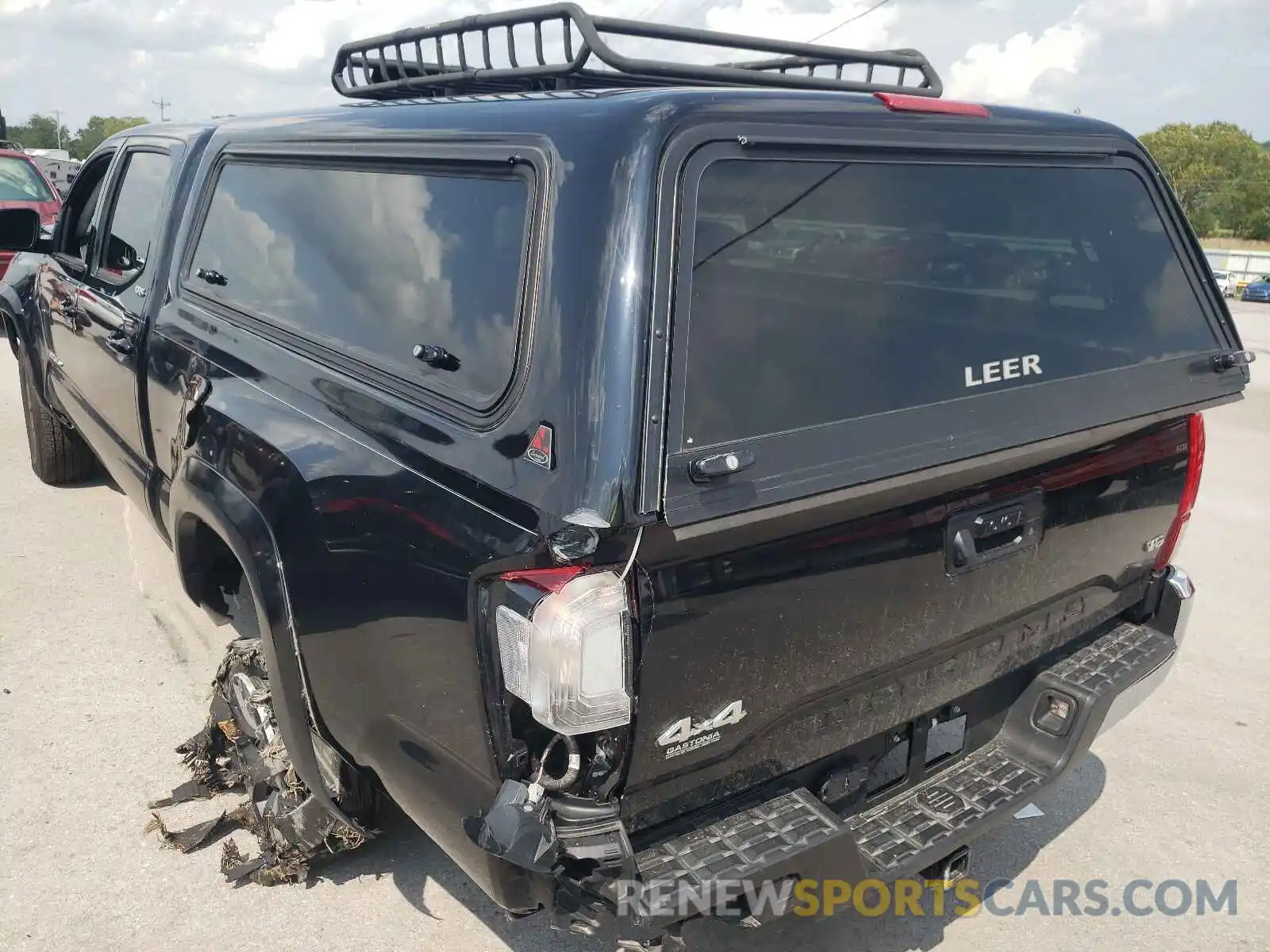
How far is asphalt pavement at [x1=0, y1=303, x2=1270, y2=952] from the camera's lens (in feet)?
8.90

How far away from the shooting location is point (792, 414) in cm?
202

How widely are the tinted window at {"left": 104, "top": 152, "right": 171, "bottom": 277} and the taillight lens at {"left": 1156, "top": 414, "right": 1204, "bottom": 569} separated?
333cm

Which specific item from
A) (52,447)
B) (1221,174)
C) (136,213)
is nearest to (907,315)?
(136,213)

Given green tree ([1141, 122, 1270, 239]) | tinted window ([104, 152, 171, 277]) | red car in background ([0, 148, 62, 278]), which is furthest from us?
green tree ([1141, 122, 1270, 239])

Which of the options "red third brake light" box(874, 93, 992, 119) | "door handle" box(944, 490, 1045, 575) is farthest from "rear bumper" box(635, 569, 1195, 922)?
"red third brake light" box(874, 93, 992, 119)

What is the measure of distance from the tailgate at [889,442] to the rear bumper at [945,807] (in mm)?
85

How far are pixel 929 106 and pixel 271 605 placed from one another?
1878 millimetres

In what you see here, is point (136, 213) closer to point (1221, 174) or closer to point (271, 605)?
point (271, 605)

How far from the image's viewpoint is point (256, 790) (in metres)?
2.89

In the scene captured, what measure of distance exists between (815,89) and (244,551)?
177 cm

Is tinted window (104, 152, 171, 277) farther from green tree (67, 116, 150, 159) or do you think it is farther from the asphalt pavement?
green tree (67, 116, 150, 159)

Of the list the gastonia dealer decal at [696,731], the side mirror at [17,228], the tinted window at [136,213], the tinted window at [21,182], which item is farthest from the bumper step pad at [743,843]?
the tinted window at [21,182]

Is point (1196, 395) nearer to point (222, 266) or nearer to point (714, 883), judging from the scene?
point (714, 883)

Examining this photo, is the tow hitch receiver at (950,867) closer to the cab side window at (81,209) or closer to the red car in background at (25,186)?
the cab side window at (81,209)
